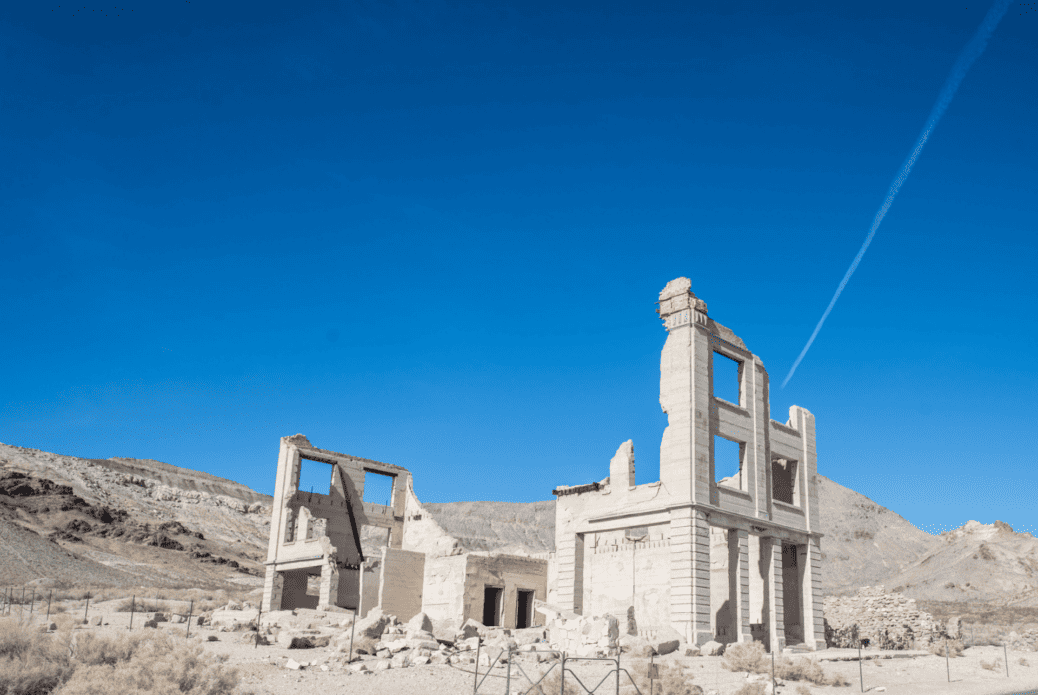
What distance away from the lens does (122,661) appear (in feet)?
41.6

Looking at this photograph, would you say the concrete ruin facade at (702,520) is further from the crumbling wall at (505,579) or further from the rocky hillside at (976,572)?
the rocky hillside at (976,572)

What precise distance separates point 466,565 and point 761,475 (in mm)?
11521

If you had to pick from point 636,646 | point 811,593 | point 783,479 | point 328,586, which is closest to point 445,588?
point 328,586

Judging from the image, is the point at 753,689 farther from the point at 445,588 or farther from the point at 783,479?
the point at 445,588

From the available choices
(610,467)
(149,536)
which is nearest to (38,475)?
(149,536)

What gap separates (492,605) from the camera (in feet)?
110

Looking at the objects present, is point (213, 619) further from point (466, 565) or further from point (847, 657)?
point (847, 657)

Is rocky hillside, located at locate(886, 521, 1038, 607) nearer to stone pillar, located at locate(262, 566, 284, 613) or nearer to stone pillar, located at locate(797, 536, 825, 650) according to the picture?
stone pillar, located at locate(797, 536, 825, 650)

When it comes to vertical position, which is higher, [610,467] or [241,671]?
[610,467]

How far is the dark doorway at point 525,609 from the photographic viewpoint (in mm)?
34094

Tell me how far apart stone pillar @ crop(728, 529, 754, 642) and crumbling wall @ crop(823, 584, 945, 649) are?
7.59 metres

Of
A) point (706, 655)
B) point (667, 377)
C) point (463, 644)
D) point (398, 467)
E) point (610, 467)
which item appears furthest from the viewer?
point (398, 467)

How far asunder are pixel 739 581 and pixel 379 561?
15.2m

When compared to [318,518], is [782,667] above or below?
below
